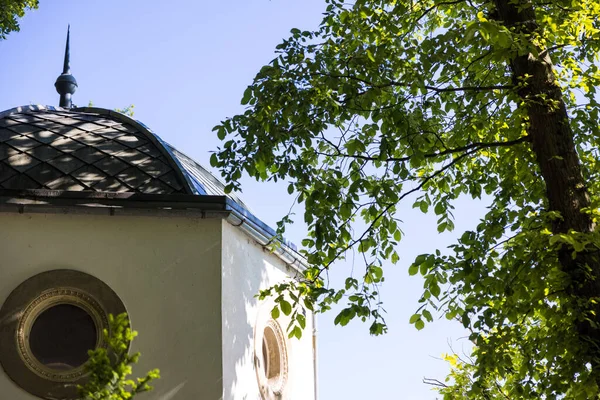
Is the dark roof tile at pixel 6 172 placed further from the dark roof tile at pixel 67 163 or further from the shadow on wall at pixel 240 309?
the shadow on wall at pixel 240 309

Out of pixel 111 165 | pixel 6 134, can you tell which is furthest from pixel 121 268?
pixel 6 134

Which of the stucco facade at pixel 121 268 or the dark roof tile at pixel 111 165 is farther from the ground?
the dark roof tile at pixel 111 165

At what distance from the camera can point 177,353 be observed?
313 inches

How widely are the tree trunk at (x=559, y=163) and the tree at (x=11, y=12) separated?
9185 millimetres

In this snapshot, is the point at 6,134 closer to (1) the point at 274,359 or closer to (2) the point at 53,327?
(2) the point at 53,327

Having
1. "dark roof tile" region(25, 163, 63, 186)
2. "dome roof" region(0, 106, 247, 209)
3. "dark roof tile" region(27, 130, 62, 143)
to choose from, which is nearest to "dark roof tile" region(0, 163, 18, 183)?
"dome roof" region(0, 106, 247, 209)

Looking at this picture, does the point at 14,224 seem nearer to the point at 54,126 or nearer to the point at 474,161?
the point at 54,126

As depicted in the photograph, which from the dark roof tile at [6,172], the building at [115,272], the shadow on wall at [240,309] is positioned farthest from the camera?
the dark roof tile at [6,172]

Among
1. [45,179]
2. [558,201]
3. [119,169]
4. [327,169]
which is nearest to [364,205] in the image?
[327,169]

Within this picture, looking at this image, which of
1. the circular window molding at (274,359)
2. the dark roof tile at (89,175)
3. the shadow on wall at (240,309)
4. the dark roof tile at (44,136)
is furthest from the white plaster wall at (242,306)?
the dark roof tile at (44,136)

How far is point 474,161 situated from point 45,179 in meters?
4.64

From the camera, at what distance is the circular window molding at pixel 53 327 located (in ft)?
25.4

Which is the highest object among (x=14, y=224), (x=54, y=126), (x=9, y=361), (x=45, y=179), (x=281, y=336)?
(x=54, y=126)

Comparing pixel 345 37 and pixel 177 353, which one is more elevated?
pixel 345 37
